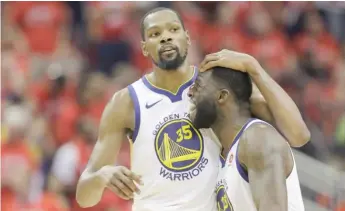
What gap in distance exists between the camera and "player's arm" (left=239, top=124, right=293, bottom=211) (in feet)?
13.1

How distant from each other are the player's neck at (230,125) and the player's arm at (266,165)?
190 mm

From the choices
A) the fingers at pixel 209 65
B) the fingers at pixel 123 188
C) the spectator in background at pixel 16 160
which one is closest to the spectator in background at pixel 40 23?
the spectator in background at pixel 16 160

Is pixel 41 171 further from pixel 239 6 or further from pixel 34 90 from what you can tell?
pixel 239 6

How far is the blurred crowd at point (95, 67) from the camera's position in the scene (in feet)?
25.7

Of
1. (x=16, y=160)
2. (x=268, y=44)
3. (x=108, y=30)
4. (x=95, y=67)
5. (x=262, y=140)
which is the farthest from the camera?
(x=108, y=30)

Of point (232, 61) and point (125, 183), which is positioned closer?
point (125, 183)

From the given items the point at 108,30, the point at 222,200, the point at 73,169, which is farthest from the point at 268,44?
the point at 222,200

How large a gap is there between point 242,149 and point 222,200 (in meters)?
0.40

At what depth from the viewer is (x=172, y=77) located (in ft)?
15.9

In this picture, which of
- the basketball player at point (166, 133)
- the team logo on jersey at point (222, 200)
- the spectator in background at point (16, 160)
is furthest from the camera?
the spectator in background at point (16, 160)

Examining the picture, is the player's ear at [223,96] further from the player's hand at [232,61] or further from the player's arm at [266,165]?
the player's arm at [266,165]

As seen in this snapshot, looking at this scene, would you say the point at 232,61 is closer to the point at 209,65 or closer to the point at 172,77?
the point at 209,65

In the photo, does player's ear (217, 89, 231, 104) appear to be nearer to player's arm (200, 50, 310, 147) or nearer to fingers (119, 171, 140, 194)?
player's arm (200, 50, 310, 147)

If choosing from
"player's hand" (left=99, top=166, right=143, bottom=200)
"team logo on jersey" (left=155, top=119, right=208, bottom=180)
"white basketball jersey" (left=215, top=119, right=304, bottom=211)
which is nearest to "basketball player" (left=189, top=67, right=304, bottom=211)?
"white basketball jersey" (left=215, top=119, right=304, bottom=211)
